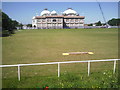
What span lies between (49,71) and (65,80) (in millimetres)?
1772

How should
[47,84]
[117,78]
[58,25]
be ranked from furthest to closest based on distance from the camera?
[58,25]
[117,78]
[47,84]

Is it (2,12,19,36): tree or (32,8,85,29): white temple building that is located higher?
(32,8,85,29): white temple building

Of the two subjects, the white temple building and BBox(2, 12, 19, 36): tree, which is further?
the white temple building

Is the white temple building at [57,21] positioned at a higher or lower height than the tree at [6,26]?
higher

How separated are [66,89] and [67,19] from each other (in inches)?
3475

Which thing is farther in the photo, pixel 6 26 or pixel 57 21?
pixel 57 21

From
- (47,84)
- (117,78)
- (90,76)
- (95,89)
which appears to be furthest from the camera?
(90,76)

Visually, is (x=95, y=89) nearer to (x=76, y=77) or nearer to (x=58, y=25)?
(x=76, y=77)

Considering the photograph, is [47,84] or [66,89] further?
[47,84]

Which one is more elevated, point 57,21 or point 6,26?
point 57,21

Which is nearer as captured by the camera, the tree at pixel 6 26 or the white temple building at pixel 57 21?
the tree at pixel 6 26

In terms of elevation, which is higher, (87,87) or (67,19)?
(67,19)

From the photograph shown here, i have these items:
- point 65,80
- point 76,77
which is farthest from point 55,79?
point 76,77

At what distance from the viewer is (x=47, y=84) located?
15.2 feet
